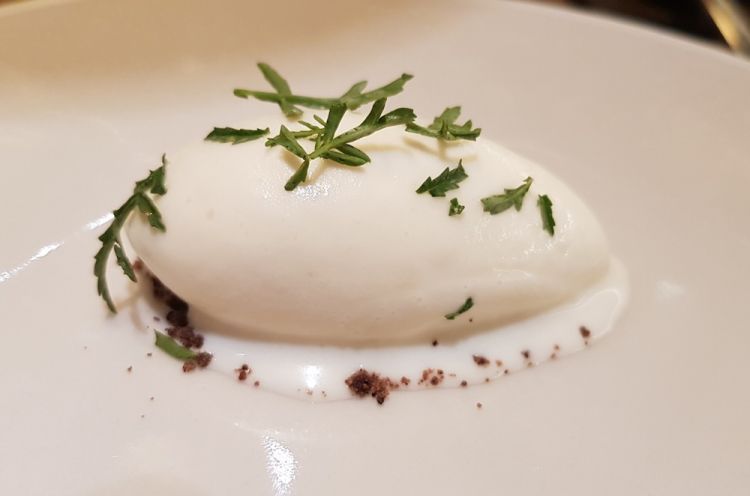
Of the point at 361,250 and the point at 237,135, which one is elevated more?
the point at 237,135

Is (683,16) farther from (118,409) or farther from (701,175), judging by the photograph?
(118,409)

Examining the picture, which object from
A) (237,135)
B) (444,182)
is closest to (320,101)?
(237,135)

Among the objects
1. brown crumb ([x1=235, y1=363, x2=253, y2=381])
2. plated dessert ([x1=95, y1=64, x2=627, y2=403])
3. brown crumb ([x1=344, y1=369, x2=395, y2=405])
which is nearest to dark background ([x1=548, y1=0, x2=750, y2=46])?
plated dessert ([x1=95, y1=64, x2=627, y2=403])

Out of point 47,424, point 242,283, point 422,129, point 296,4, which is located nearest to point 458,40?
point 296,4

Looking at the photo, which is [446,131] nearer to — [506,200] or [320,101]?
[506,200]

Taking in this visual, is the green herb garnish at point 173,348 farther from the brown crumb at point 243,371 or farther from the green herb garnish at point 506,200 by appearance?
the green herb garnish at point 506,200

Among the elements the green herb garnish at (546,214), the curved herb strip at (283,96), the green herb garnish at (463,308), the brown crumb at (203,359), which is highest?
the curved herb strip at (283,96)

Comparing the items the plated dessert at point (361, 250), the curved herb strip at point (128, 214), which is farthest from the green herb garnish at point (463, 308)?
the curved herb strip at point (128, 214)
